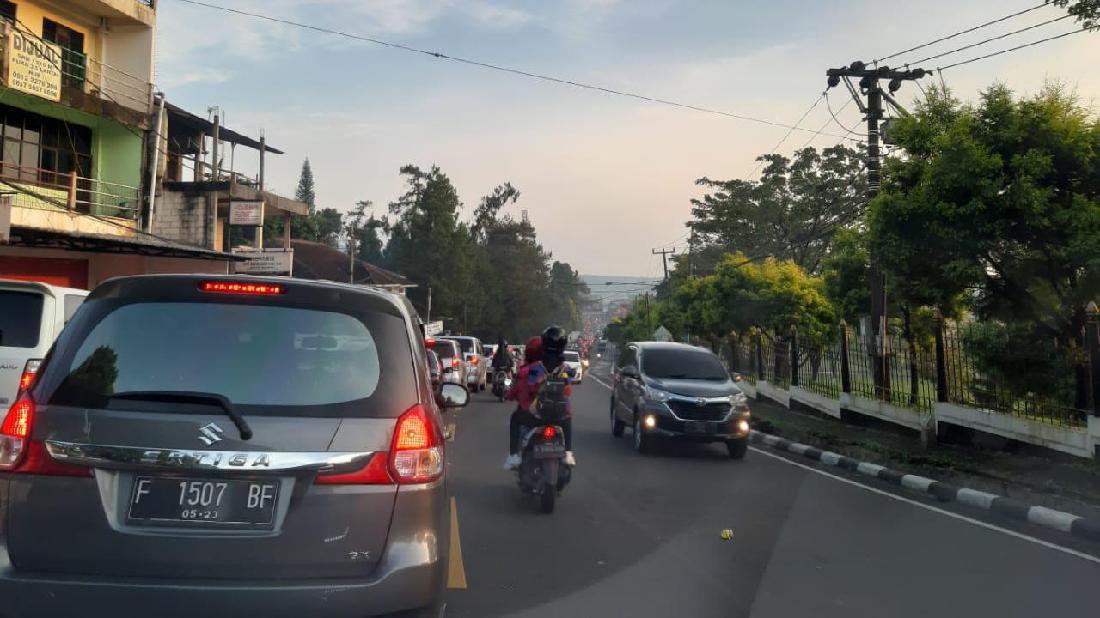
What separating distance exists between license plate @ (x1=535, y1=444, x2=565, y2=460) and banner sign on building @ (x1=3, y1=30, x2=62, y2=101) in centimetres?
1684

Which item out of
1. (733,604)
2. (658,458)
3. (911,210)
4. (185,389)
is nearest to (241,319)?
(185,389)

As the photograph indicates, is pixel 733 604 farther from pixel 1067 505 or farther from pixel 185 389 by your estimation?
pixel 1067 505

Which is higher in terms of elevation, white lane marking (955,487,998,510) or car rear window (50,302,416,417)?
car rear window (50,302,416,417)

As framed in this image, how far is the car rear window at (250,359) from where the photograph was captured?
3385 millimetres

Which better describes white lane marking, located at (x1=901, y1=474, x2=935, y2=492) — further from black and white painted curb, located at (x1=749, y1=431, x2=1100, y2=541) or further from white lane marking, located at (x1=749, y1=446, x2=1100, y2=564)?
white lane marking, located at (x1=749, y1=446, x2=1100, y2=564)

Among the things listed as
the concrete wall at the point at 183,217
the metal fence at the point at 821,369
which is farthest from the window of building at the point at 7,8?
the metal fence at the point at 821,369

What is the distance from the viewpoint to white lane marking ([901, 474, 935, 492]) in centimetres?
1095

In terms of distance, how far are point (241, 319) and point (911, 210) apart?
11.8m

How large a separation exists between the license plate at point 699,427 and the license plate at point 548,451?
16.3 ft

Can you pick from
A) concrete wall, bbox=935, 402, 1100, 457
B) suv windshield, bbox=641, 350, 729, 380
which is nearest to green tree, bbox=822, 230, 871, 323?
concrete wall, bbox=935, 402, 1100, 457

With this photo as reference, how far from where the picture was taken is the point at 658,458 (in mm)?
13281

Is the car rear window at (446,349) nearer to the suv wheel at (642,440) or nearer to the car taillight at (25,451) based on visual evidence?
the suv wheel at (642,440)

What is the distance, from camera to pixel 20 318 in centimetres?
876

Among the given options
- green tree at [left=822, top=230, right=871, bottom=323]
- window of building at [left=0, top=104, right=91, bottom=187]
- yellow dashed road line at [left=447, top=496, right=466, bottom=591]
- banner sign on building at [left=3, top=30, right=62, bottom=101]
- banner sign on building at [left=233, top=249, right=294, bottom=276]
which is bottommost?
yellow dashed road line at [left=447, top=496, right=466, bottom=591]
